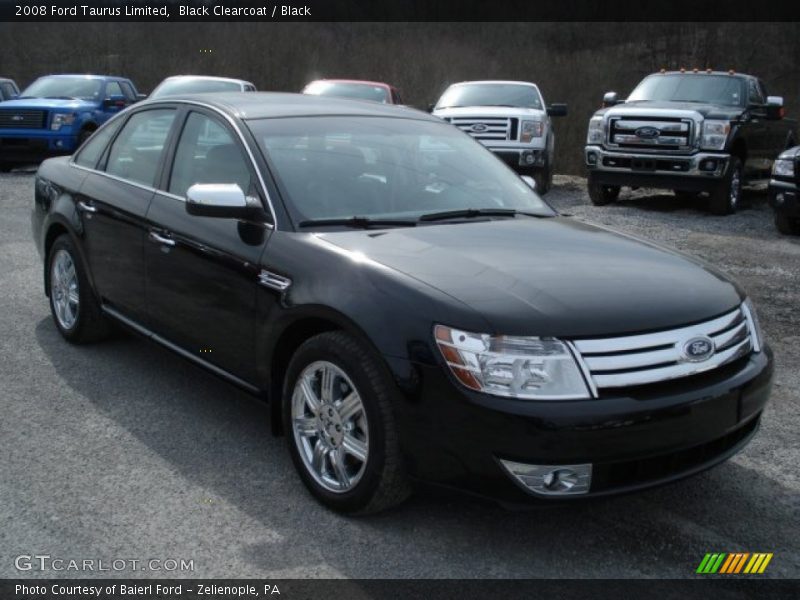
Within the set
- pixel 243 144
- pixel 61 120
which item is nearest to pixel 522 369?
pixel 243 144

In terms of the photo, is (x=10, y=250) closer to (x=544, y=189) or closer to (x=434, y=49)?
(x=544, y=189)

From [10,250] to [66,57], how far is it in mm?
28511

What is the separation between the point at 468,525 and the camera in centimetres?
363

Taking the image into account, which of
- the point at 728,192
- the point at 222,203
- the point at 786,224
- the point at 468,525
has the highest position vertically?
the point at 222,203

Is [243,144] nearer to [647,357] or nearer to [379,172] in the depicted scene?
[379,172]

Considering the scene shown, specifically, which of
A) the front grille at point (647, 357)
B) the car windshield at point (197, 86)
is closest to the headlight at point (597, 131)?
the car windshield at point (197, 86)

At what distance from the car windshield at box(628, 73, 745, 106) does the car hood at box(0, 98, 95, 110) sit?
10003 millimetres

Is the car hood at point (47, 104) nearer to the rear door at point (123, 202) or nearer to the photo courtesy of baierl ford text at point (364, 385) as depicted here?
the photo courtesy of baierl ford text at point (364, 385)

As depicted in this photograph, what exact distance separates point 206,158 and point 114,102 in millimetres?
14437

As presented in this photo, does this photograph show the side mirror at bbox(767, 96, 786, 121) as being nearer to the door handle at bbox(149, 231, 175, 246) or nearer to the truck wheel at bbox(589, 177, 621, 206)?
the truck wheel at bbox(589, 177, 621, 206)

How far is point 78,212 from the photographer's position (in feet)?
18.4

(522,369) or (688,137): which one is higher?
(688,137)

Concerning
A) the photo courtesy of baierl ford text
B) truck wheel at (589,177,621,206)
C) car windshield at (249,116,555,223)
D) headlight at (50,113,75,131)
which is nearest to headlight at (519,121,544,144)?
truck wheel at (589,177,621,206)

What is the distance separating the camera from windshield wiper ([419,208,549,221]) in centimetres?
428
